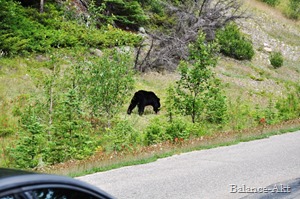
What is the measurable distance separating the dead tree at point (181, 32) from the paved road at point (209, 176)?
17.4 m

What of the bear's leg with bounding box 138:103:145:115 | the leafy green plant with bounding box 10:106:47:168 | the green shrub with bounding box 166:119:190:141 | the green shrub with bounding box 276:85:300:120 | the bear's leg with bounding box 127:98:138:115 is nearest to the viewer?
the leafy green plant with bounding box 10:106:47:168

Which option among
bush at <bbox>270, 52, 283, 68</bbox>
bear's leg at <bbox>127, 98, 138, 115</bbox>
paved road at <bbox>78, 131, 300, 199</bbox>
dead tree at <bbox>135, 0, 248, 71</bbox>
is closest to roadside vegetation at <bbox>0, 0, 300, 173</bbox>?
dead tree at <bbox>135, 0, 248, 71</bbox>

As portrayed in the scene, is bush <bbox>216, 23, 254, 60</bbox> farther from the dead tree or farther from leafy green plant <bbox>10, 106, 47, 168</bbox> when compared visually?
leafy green plant <bbox>10, 106, 47, 168</bbox>

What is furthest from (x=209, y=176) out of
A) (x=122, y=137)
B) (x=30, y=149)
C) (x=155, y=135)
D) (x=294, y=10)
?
(x=294, y=10)

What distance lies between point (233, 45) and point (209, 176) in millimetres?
30600

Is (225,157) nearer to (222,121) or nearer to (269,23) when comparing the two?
(222,121)

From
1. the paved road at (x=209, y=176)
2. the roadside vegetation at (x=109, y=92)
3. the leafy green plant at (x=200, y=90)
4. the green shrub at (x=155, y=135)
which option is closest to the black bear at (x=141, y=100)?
the roadside vegetation at (x=109, y=92)

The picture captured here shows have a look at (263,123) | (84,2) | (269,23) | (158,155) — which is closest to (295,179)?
(158,155)

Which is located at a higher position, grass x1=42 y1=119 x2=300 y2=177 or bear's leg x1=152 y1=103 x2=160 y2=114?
grass x1=42 y1=119 x2=300 y2=177

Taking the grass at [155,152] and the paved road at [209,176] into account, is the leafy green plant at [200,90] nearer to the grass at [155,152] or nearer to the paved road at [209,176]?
the grass at [155,152]

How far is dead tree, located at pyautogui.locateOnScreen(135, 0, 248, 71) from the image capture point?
29406 millimetres

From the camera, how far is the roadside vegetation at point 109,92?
455 inches

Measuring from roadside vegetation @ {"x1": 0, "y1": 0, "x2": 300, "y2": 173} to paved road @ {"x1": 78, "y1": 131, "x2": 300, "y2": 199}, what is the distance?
898 millimetres

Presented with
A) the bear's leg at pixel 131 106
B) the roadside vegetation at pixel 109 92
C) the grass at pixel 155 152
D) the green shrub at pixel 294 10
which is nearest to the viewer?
the grass at pixel 155 152
